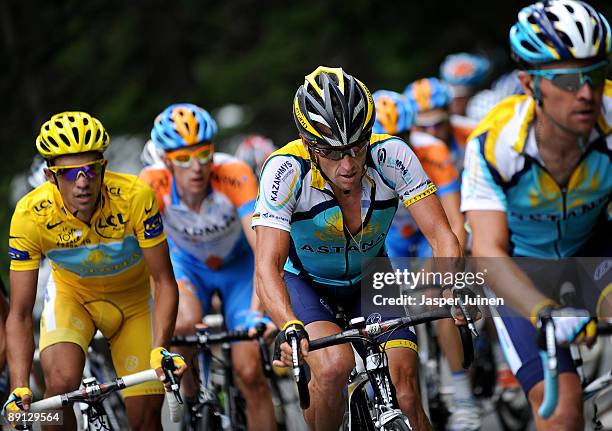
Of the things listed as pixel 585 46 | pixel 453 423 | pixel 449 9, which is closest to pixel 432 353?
pixel 453 423

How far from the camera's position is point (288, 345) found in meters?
5.11

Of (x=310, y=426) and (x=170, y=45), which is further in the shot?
(x=170, y=45)

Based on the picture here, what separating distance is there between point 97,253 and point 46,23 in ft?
34.0

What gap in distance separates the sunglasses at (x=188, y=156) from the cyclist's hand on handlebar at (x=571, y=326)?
12.7ft

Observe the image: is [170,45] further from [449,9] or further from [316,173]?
[316,173]

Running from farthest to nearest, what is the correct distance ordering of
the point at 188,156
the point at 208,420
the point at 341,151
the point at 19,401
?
the point at 188,156 < the point at 208,420 < the point at 19,401 < the point at 341,151

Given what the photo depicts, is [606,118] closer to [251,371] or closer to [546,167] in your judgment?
[546,167]

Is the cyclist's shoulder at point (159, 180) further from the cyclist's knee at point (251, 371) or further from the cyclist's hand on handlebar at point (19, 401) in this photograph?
the cyclist's hand on handlebar at point (19, 401)

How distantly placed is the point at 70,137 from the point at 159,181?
1.97 m

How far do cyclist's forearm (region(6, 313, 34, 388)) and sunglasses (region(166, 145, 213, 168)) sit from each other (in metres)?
2.12

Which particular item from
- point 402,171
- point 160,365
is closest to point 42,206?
point 160,365

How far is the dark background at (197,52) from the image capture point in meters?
16.5

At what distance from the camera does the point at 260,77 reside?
750 inches

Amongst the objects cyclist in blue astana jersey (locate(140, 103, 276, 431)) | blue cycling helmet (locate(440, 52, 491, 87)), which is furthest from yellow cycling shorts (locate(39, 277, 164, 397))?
blue cycling helmet (locate(440, 52, 491, 87))
